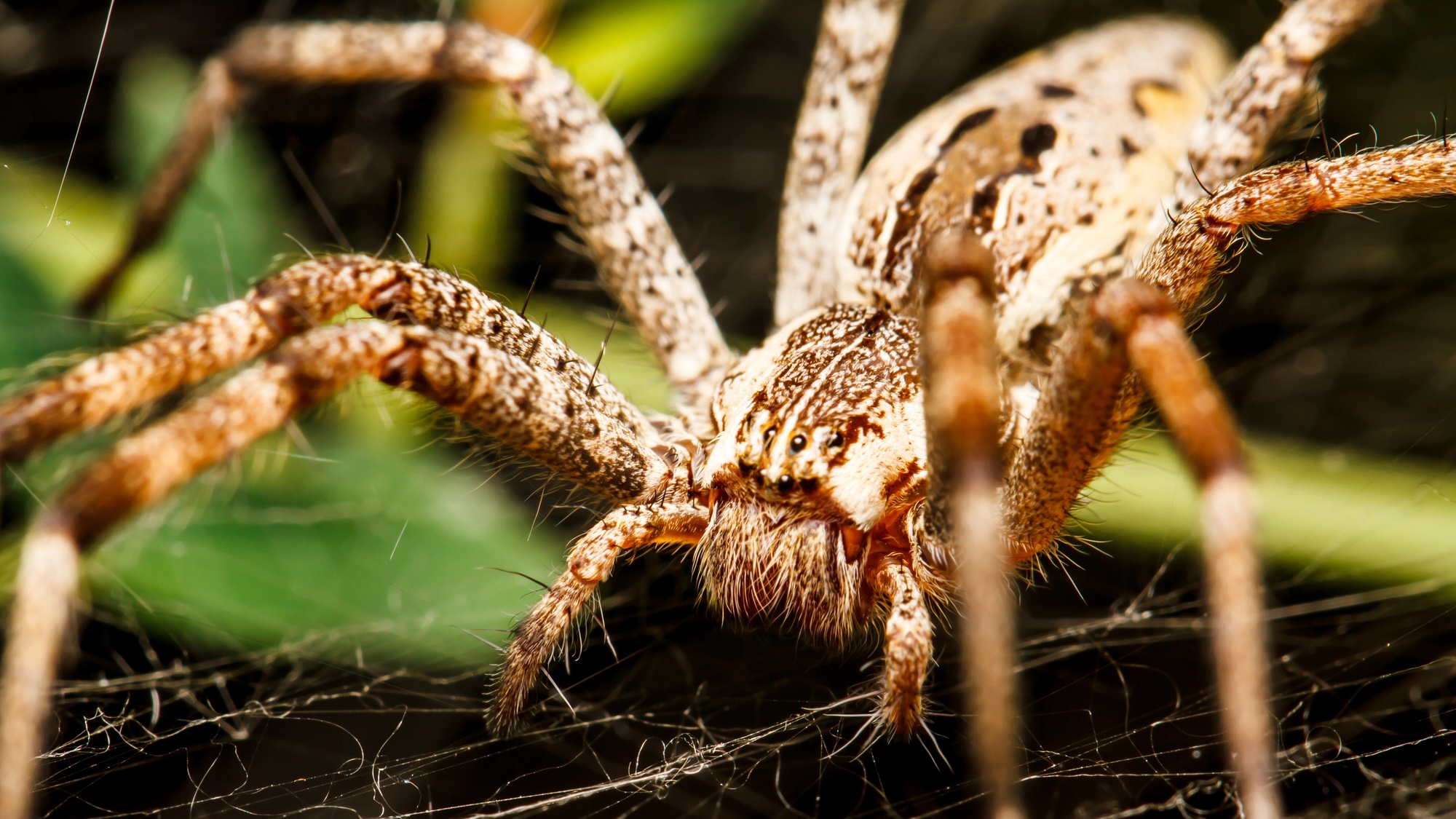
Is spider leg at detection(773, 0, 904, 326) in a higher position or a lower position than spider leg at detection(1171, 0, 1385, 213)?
lower

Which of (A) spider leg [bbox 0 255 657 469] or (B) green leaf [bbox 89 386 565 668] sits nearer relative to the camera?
(A) spider leg [bbox 0 255 657 469]

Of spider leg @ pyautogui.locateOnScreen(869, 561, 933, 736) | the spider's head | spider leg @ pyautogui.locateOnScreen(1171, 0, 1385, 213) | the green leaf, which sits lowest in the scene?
the green leaf

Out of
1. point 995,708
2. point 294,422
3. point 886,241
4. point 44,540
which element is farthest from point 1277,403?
point 44,540

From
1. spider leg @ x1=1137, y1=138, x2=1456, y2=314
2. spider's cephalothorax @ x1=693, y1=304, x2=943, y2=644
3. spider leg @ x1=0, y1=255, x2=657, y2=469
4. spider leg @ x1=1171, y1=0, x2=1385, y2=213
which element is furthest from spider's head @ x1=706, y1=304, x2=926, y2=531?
spider leg @ x1=1171, y1=0, x2=1385, y2=213

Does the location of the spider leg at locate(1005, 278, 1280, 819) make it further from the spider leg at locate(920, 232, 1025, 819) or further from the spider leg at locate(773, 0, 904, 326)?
the spider leg at locate(773, 0, 904, 326)

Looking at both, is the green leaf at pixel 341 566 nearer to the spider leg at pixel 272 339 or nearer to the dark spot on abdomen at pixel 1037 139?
the spider leg at pixel 272 339

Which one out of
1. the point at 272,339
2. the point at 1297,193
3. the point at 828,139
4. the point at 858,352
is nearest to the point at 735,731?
the point at 858,352

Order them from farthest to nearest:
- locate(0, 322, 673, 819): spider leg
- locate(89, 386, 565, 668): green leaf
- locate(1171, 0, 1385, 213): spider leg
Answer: locate(1171, 0, 1385, 213): spider leg
locate(89, 386, 565, 668): green leaf
locate(0, 322, 673, 819): spider leg

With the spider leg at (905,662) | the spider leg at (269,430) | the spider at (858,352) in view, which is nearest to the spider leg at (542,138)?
the spider at (858,352)

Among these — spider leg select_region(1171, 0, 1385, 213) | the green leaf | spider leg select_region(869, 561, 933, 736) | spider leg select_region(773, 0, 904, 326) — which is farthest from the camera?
spider leg select_region(773, 0, 904, 326)
